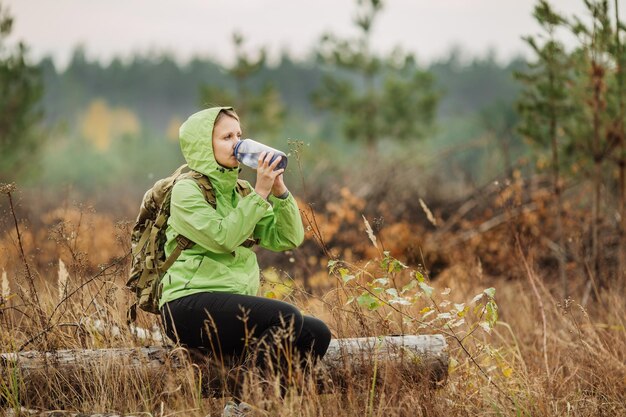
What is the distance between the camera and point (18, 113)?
14.9m

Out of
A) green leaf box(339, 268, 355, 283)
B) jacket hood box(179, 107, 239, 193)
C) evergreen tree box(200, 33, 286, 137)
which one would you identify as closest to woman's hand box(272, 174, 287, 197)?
jacket hood box(179, 107, 239, 193)

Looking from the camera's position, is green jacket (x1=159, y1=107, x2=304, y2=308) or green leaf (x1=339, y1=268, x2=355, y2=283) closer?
green jacket (x1=159, y1=107, x2=304, y2=308)

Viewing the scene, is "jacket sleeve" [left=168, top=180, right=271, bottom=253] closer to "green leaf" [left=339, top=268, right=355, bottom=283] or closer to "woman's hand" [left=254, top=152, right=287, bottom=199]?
"woman's hand" [left=254, top=152, right=287, bottom=199]

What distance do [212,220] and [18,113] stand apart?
12.7 m

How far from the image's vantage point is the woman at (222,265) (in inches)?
137

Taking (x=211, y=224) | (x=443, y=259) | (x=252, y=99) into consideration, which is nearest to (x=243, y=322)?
(x=211, y=224)

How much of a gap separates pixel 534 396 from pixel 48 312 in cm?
273

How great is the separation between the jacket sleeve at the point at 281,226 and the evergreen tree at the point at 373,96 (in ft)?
68.6

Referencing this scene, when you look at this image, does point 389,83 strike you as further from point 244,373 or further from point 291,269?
point 244,373

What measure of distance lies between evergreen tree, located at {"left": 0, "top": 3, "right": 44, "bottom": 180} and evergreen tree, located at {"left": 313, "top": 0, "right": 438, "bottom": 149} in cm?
1103

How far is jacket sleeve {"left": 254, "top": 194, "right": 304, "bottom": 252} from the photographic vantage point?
12.4 ft

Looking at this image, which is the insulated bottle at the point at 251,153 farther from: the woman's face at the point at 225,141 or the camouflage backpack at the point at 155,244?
the camouflage backpack at the point at 155,244

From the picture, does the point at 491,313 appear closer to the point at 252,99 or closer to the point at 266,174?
the point at 266,174

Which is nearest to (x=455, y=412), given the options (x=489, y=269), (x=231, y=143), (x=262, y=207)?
(x=262, y=207)
